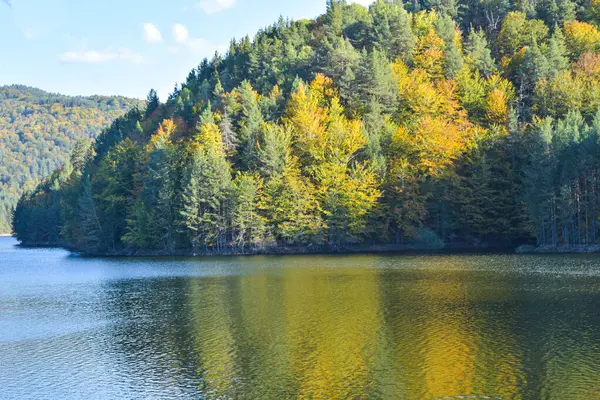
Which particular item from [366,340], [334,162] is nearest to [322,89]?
[334,162]

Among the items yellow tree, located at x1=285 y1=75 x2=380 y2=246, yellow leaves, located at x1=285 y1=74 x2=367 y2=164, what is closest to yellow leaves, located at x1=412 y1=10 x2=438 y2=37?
yellow leaves, located at x1=285 y1=74 x2=367 y2=164

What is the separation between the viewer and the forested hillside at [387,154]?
290 ft

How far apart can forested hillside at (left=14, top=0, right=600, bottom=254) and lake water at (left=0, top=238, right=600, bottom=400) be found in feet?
87.6

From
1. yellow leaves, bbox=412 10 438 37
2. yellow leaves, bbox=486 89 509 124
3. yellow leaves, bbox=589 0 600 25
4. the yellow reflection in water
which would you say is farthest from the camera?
yellow leaves, bbox=412 10 438 37

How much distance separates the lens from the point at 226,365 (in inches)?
1156

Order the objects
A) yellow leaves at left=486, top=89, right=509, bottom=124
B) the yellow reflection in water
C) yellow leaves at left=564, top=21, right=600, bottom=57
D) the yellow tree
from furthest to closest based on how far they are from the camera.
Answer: yellow leaves at left=564, top=21, right=600, bottom=57 → yellow leaves at left=486, top=89, right=509, bottom=124 → the yellow tree → the yellow reflection in water

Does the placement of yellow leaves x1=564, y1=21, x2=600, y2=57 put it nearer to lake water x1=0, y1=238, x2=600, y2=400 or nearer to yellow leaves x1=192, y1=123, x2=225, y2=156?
lake water x1=0, y1=238, x2=600, y2=400

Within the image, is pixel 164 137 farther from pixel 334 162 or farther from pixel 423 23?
pixel 423 23

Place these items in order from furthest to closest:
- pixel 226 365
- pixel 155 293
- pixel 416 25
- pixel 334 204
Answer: pixel 416 25
pixel 334 204
pixel 155 293
pixel 226 365

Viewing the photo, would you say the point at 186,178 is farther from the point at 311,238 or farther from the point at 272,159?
the point at 311,238

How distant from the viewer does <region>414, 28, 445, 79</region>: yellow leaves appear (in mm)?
108500

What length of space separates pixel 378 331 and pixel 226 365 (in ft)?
32.2

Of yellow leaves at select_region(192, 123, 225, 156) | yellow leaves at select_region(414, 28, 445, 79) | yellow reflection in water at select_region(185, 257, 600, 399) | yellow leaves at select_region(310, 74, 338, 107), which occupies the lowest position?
yellow reflection in water at select_region(185, 257, 600, 399)

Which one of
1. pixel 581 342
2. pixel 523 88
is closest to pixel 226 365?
Result: pixel 581 342
